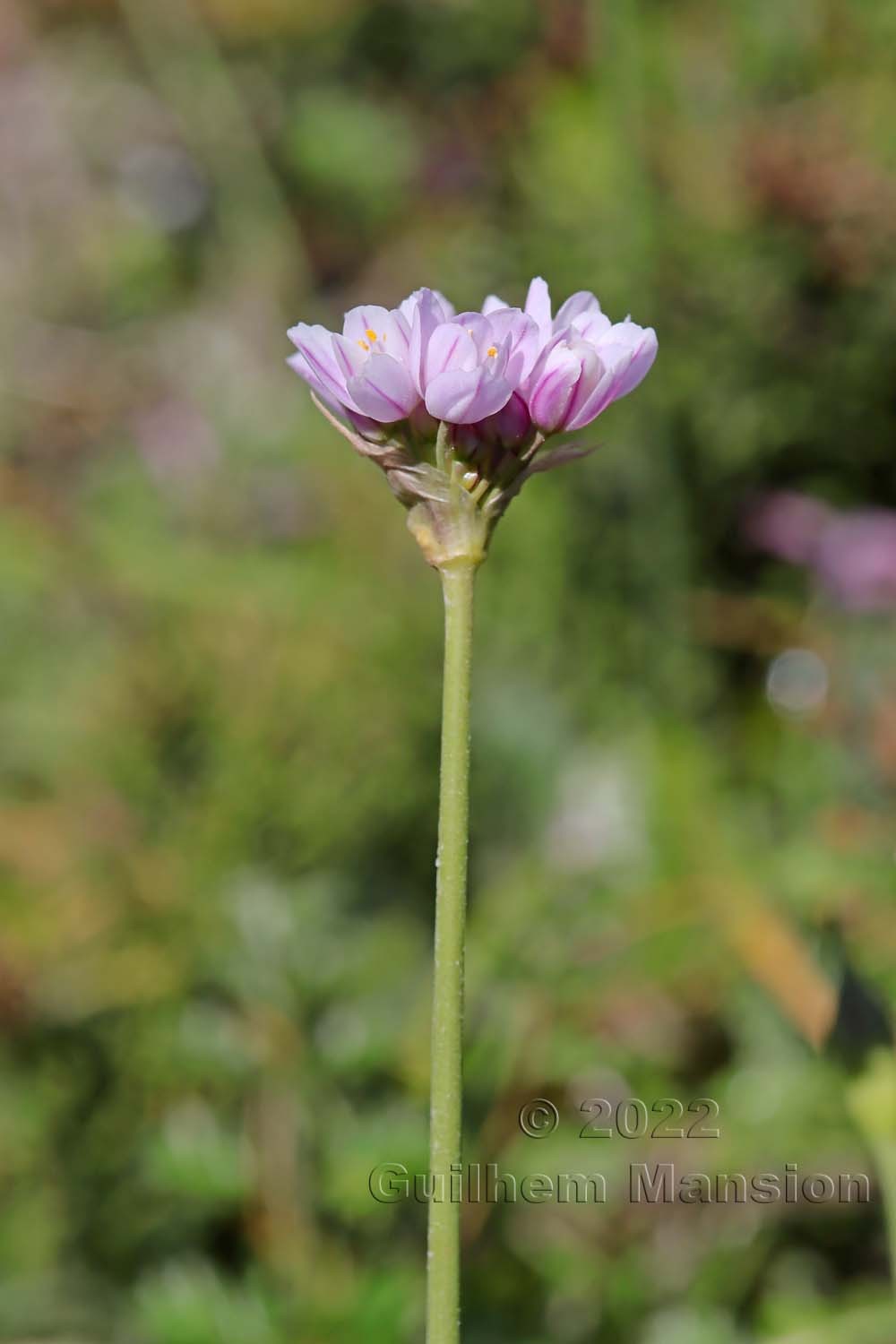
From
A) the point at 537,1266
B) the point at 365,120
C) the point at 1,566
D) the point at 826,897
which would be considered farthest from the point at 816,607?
the point at 365,120

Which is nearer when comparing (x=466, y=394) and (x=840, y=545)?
(x=466, y=394)

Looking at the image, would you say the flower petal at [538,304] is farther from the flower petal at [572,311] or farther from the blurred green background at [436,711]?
the blurred green background at [436,711]

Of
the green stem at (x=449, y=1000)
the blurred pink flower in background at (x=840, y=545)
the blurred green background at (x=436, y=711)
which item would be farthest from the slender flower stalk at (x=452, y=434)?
the blurred pink flower in background at (x=840, y=545)

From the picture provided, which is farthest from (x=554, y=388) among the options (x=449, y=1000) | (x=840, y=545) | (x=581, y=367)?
(x=840, y=545)

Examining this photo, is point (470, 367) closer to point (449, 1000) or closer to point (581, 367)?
point (581, 367)

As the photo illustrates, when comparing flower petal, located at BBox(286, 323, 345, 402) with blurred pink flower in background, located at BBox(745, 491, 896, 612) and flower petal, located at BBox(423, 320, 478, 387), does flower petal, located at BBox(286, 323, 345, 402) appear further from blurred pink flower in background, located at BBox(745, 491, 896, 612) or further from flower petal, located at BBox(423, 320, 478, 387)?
blurred pink flower in background, located at BBox(745, 491, 896, 612)

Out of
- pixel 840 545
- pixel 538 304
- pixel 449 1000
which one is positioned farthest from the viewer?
pixel 840 545
